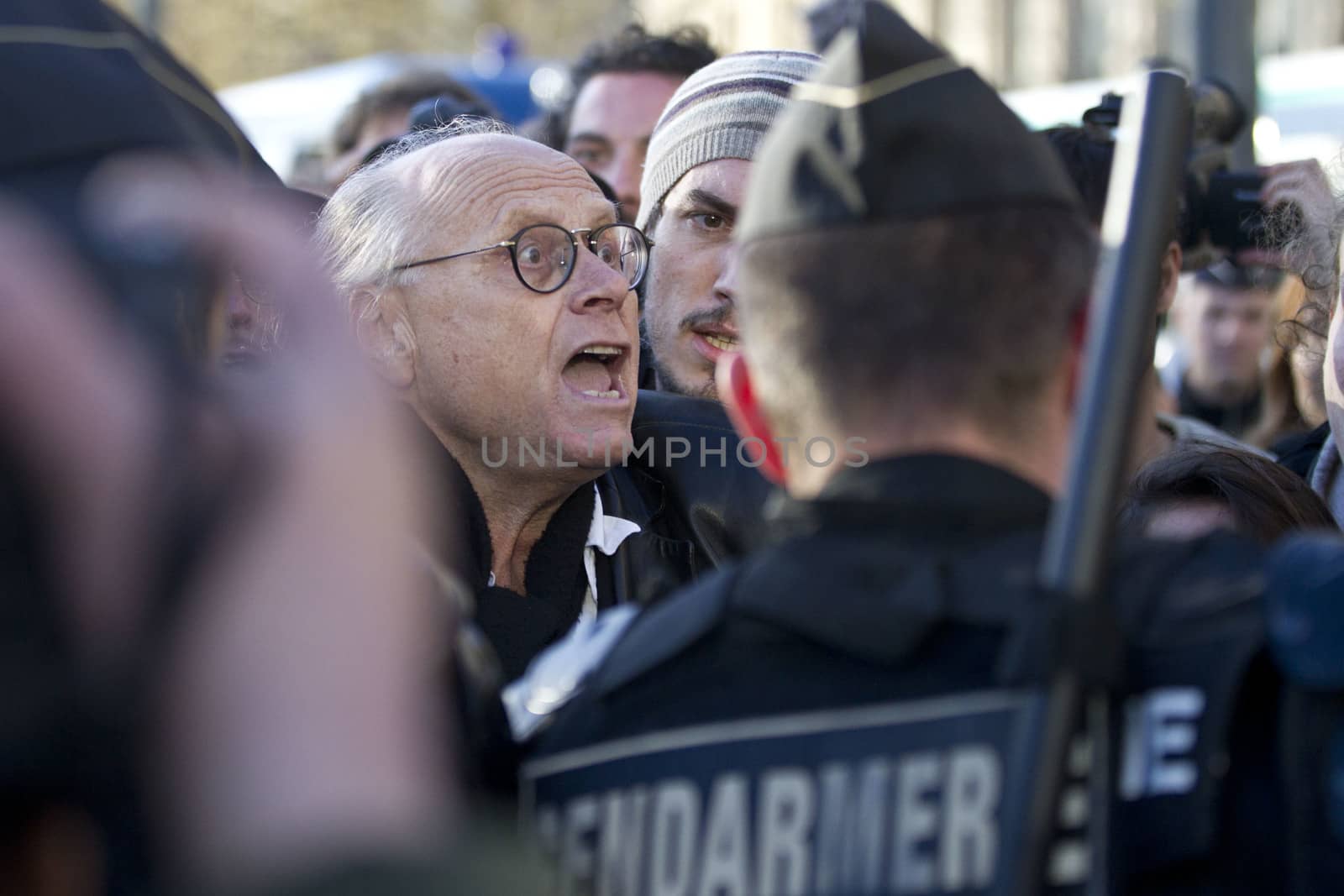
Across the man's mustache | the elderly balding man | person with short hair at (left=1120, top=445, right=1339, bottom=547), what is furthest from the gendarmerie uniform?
the man's mustache

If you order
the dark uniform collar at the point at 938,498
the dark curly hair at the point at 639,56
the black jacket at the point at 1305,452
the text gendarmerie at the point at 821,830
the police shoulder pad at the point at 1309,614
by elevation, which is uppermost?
the dark curly hair at the point at 639,56

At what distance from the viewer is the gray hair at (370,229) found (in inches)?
121

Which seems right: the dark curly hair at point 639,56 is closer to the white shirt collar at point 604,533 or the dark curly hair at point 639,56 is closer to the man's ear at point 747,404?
the white shirt collar at point 604,533

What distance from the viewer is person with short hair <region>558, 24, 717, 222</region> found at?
4.95m

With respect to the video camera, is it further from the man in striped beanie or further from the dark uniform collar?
the dark uniform collar

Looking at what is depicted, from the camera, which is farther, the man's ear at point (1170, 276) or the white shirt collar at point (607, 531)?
the man's ear at point (1170, 276)

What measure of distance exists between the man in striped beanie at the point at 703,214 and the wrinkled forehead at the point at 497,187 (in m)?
0.44

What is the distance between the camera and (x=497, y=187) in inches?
122

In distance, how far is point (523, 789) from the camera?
65.5 inches

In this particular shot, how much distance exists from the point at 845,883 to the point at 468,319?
179 centimetres

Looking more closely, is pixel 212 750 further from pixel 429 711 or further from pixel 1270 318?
pixel 1270 318

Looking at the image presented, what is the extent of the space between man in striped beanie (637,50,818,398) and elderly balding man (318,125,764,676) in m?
0.39

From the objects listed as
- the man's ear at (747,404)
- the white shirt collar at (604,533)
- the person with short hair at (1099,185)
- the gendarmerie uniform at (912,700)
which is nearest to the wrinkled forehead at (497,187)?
the white shirt collar at (604,533)

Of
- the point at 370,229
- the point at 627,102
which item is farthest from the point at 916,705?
the point at 627,102
